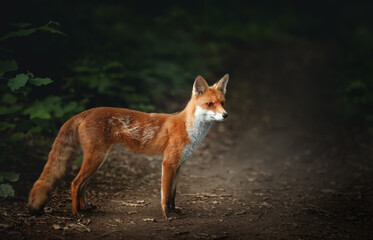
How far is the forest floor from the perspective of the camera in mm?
4594

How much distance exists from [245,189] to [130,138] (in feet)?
8.91

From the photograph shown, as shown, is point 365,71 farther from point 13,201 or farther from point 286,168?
point 13,201

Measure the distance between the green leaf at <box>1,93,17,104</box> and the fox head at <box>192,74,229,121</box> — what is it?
2973 mm

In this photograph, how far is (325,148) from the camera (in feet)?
31.0

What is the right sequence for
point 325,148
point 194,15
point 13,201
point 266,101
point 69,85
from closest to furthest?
point 13,201 < point 69,85 < point 325,148 < point 266,101 < point 194,15

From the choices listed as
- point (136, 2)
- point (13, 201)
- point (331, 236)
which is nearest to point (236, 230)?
point (331, 236)

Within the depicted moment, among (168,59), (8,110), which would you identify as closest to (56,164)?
(8,110)

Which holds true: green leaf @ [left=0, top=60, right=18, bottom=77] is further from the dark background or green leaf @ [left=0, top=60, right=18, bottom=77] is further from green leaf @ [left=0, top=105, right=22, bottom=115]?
green leaf @ [left=0, top=105, right=22, bottom=115]

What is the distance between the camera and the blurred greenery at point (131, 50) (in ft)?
19.9

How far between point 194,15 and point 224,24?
6.07 ft

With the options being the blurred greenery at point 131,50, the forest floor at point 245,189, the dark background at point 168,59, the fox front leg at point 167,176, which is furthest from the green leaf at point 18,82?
the fox front leg at point 167,176

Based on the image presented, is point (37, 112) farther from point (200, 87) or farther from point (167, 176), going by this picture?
point (200, 87)

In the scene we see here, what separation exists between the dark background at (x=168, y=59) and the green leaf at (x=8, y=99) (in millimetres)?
16

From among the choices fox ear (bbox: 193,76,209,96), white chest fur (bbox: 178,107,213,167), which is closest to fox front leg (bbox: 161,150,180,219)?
white chest fur (bbox: 178,107,213,167)
